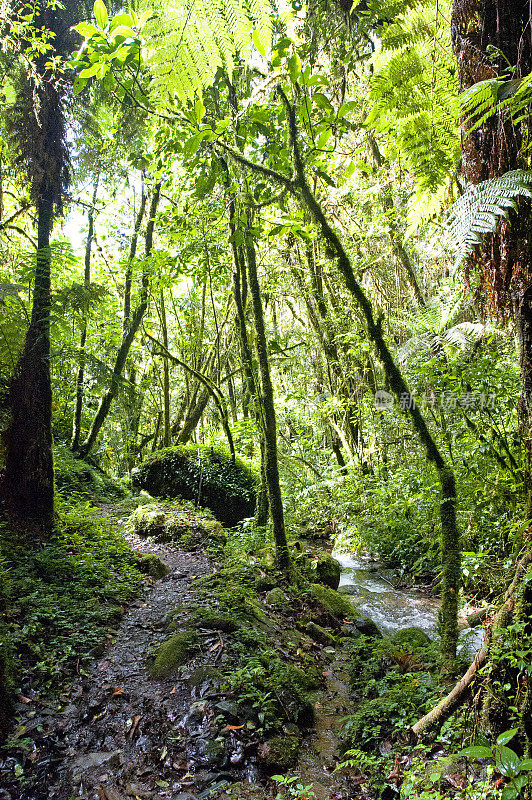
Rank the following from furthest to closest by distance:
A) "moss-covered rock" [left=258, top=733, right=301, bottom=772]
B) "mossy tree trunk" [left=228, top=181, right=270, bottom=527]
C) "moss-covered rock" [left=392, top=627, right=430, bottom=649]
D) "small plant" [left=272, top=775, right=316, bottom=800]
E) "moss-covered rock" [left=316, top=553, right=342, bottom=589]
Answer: "moss-covered rock" [left=316, top=553, right=342, bottom=589]
"mossy tree trunk" [left=228, top=181, right=270, bottom=527]
"moss-covered rock" [left=392, top=627, right=430, bottom=649]
"moss-covered rock" [left=258, top=733, right=301, bottom=772]
"small plant" [left=272, top=775, right=316, bottom=800]

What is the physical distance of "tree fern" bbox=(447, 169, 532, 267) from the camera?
1471mm

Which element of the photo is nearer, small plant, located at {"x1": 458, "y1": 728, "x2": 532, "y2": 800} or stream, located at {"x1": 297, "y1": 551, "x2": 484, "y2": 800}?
small plant, located at {"x1": 458, "y1": 728, "x2": 532, "y2": 800}

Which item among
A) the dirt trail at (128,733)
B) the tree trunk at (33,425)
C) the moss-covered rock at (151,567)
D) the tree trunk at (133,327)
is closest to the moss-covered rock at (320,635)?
the dirt trail at (128,733)

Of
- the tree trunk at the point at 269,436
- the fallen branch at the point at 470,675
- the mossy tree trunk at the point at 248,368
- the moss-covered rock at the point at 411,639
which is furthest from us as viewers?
the mossy tree trunk at the point at 248,368

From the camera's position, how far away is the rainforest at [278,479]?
1930 mm

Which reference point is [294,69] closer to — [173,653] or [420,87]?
[420,87]

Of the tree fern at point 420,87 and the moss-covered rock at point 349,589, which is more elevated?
the tree fern at point 420,87

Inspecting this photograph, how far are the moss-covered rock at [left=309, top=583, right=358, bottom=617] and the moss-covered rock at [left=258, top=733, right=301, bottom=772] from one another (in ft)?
8.88

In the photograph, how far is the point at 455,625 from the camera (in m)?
3.34

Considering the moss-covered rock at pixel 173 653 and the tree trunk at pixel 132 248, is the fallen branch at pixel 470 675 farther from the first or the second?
the tree trunk at pixel 132 248

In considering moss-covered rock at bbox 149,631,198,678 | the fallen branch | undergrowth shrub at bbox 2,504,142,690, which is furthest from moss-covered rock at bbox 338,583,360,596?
the fallen branch

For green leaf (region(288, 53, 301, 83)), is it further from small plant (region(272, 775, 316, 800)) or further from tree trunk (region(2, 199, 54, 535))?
small plant (region(272, 775, 316, 800))

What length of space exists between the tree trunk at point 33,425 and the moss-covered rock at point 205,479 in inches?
194

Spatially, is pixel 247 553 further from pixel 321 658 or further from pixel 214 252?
pixel 214 252
